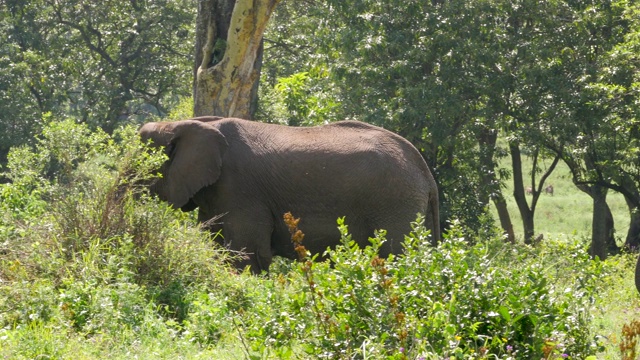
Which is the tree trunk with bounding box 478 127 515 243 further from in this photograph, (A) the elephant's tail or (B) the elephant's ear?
(B) the elephant's ear

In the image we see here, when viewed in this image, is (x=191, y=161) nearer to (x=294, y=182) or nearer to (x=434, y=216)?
(x=294, y=182)

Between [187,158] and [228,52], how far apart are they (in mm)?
2883

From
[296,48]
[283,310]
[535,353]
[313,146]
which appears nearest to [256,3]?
[313,146]

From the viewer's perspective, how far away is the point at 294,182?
499 inches

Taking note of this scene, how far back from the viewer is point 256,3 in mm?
14891

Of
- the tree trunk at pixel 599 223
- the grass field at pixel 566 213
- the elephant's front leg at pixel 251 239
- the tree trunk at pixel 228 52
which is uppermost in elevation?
the tree trunk at pixel 228 52

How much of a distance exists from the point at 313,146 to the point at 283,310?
602cm

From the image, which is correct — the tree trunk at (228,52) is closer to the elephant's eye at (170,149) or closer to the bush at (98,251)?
the elephant's eye at (170,149)

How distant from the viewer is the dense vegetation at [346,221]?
6.29 m

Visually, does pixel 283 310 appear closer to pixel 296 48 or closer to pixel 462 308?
pixel 462 308

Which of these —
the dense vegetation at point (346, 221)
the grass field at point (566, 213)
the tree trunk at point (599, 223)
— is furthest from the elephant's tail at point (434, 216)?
the grass field at point (566, 213)

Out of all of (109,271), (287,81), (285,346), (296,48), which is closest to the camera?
(285,346)

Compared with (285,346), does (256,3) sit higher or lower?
higher

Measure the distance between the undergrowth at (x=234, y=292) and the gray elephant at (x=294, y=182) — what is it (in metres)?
1.83
